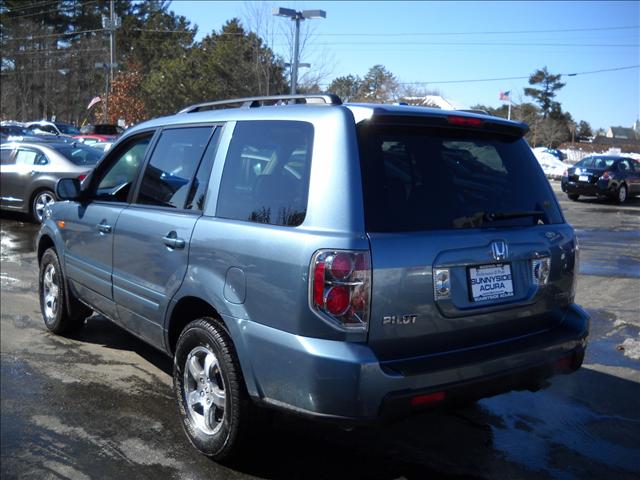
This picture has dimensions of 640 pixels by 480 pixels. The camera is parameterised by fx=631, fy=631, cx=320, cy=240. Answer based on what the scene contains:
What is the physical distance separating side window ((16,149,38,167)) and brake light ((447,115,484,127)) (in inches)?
430

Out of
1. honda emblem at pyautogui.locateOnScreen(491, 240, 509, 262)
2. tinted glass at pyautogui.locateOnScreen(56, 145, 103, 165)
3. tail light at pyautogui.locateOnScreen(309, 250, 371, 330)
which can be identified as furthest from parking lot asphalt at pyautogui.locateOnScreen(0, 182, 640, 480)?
tinted glass at pyautogui.locateOnScreen(56, 145, 103, 165)

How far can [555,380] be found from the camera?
190 inches

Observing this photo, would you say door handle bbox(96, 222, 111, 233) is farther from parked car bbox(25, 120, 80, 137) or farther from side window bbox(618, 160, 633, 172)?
parked car bbox(25, 120, 80, 137)

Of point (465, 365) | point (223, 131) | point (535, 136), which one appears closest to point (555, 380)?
point (465, 365)

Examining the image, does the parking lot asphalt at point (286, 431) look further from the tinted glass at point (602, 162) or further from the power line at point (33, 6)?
the power line at point (33, 6)

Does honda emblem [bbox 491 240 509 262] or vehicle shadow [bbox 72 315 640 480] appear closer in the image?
honda emblem [bbox 491 240 509 262]

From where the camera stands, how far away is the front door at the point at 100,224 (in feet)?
15.1

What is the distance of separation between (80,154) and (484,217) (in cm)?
1094

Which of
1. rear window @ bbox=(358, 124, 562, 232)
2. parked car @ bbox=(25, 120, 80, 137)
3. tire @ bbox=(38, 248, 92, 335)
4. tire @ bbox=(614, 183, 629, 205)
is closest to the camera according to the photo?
rear window @ bbox=(358, 124, 562, 232)

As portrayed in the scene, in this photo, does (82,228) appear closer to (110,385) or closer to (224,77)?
(110,385)

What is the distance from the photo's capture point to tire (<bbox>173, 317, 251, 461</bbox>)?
3.26 m

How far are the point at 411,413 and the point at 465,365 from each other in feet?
1.17

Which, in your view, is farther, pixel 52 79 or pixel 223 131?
pixel 52 79

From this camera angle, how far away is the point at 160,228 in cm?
393
